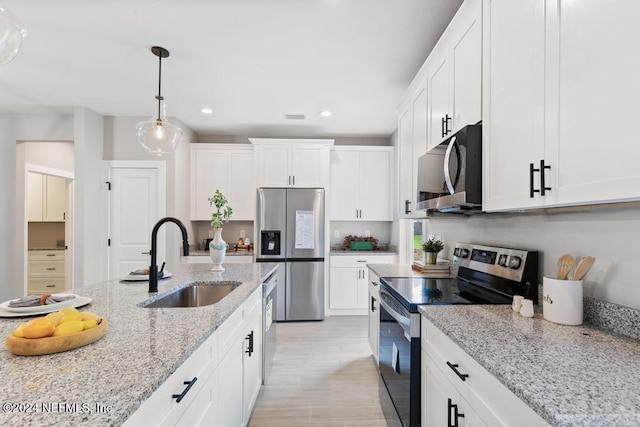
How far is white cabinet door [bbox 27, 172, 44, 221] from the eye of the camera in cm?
530

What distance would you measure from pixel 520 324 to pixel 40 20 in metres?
3.26

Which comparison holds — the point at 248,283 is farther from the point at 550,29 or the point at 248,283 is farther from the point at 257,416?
the point at 550,29

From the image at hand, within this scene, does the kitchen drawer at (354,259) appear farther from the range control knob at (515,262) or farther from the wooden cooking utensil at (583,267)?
the wooden cooking utensil at (583,267)

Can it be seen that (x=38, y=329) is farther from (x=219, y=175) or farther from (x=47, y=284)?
(x=47, y=284)

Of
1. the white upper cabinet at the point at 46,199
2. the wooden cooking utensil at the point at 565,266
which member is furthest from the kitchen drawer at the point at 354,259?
the white upper cabinet at the point at 46,199

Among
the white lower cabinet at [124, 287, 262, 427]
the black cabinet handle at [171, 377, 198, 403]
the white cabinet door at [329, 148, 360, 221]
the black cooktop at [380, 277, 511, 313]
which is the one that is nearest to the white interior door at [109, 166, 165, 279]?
the white cabinet door at [329, 148, 360, 221]

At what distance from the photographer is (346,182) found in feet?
15.4

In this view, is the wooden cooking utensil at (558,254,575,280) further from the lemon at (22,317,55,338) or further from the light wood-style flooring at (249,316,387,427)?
the lemon at (22,317,55,338)

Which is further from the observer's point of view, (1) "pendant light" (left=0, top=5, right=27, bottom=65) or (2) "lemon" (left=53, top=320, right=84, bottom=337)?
(1) "pendant light" (left=0, top=5, right=27, bottom=65)

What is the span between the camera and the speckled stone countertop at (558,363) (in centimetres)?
69

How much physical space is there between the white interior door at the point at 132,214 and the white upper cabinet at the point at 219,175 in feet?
1.85

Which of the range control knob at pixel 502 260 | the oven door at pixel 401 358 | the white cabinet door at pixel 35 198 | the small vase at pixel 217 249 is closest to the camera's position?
the oven door at pixel 401 358

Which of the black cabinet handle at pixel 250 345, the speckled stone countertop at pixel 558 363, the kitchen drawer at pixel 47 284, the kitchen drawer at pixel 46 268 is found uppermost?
the speckled stone countertop at pixel 558 363

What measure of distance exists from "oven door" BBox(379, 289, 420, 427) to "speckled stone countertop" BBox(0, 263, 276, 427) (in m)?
0.90
